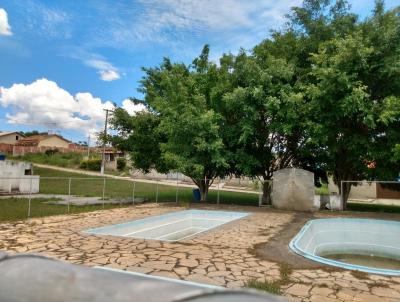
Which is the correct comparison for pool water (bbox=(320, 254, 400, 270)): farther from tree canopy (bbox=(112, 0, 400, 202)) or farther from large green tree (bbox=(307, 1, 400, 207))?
large green tree (bbox=(307, 1, 400, 207))

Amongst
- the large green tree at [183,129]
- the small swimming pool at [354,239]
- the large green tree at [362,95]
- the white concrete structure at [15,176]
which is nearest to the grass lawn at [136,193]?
the white concrete structure at [15,176]

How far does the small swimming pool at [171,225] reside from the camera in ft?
34.9

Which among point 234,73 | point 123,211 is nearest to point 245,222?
point 123,211

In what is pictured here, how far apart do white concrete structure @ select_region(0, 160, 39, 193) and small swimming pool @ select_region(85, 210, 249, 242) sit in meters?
9.43

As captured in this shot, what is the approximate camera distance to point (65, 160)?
5131 cm

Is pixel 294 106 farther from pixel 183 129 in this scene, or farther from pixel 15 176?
pixel 15 176

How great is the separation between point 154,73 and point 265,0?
423 inches

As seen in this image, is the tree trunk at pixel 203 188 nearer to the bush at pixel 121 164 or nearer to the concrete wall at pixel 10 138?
the bush at pixel 121 164

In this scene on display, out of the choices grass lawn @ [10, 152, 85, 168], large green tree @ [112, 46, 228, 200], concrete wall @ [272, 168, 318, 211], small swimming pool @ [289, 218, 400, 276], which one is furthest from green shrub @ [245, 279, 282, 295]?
grass lawn @ [10, 152, 85, 168]

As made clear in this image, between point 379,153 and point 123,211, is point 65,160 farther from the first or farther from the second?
point 379,153

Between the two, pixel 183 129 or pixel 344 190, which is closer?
pixel 344 190

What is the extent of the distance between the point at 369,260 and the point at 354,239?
2388mm

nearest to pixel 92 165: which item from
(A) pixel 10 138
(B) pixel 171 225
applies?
(A) pixel 10 138

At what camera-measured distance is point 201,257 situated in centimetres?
696
